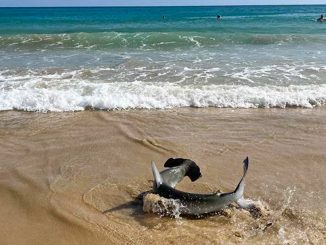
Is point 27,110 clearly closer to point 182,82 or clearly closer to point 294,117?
point 182,82

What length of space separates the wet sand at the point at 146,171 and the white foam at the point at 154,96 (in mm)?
447

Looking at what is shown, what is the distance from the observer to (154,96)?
10461mm

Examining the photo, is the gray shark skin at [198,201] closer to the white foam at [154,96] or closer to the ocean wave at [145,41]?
the white foam at [154,96]

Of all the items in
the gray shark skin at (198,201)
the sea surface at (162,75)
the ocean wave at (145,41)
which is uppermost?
the gray shark skin at (198,201)

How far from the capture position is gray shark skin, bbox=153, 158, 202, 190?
564cm

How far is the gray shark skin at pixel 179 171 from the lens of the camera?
5641 mm

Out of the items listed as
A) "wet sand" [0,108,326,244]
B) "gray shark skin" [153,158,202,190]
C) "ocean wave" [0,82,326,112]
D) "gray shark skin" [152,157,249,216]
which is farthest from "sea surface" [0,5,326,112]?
"gray shark skin" [152,157,249,216]

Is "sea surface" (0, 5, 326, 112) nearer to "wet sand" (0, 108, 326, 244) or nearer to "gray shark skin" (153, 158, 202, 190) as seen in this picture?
"wet sand" (0, 108, 326, 244)

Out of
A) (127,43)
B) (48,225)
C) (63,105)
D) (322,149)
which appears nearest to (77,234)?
(48,225)

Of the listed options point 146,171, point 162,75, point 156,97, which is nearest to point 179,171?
point 146,171

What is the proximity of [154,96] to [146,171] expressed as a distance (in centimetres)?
431

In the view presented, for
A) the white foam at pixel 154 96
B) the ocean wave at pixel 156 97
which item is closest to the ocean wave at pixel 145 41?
the white foam at pixel 154 96

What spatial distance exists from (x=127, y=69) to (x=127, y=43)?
28.3 feet

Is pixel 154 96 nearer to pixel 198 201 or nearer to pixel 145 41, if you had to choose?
pixel 198 201
